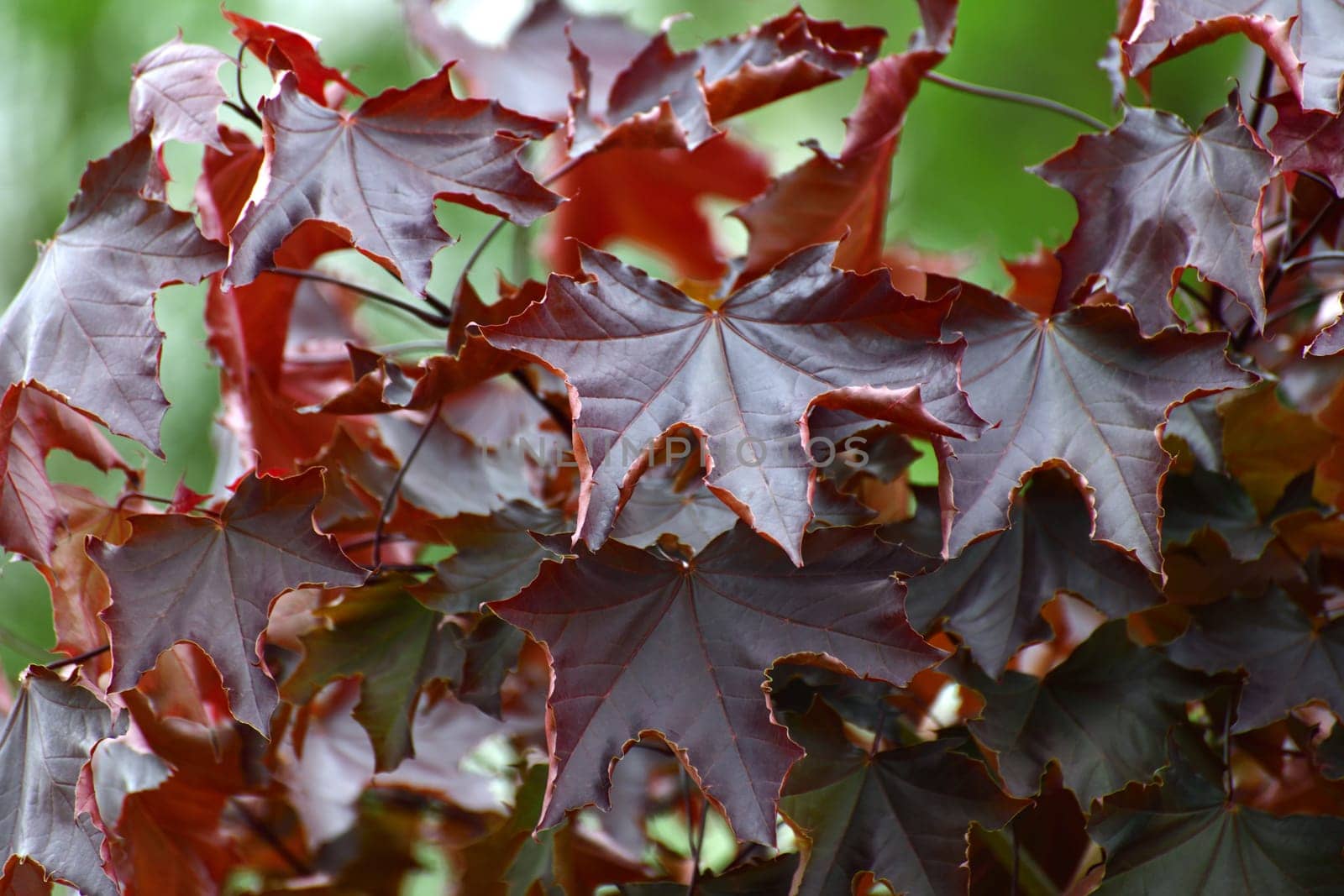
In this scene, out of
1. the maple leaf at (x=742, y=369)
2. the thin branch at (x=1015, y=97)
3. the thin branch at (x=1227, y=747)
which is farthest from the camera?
the thin branch at (x=1015, y=97)

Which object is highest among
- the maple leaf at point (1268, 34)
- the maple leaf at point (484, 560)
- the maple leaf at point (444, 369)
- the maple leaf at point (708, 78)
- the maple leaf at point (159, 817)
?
the maple leaf at point (1268, 34)

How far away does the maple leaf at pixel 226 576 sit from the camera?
0.50m

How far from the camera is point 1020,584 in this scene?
0.54 metres

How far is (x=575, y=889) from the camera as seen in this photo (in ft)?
1.93

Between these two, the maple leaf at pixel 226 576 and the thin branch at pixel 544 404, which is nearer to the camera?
the maple leaf at pixel 226 576

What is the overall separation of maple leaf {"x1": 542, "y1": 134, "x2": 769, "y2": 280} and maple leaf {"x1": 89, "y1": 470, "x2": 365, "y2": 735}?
513 millimetres

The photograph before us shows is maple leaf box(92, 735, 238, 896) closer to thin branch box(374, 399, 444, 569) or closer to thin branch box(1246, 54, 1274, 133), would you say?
thin branch box(374, 399, 444, 569)

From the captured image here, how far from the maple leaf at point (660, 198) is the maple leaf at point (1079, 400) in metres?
0.50

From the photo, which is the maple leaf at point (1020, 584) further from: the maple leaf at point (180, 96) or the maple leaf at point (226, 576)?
the maple leaf at point (180, 96)

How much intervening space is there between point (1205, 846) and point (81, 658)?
1.82 ft

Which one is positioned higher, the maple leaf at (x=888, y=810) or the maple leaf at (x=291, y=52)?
the maple leaf at (x=291, y=52)

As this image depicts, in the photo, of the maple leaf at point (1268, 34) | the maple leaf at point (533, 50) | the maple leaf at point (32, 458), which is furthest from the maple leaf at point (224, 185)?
the maple leaf at point (1268, 34)

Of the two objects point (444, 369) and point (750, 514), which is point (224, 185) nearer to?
point (444, 369)

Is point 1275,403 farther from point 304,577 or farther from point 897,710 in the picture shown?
point 304,577
